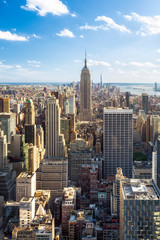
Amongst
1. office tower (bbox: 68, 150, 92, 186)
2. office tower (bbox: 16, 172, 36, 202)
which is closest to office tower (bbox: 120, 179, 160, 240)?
office tower (bbox: 16, 172, 36, 202)

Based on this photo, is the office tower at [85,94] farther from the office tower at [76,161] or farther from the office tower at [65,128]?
the office tower at [76,161]

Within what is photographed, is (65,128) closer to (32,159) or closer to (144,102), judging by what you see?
(32,159)

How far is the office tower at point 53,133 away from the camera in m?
20.9

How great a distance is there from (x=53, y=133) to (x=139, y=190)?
13414 millimetres

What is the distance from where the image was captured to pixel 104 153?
20.9 meters

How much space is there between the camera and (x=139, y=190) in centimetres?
809

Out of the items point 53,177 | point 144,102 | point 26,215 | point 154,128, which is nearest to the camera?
point 26,215

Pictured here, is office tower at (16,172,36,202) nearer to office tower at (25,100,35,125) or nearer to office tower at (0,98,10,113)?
office tower at (25,100,35,125)

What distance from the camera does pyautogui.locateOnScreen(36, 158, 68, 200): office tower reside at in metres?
16.5

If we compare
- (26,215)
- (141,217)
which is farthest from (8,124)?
(141,217)

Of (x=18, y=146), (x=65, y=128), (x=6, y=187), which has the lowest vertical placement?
(x=6, y=187)

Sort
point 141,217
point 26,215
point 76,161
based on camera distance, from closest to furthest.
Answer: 1. point 141,217
2. point 26,215
3. point 76,161

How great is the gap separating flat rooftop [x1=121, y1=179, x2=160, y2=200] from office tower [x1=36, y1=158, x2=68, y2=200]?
8098 millimetres

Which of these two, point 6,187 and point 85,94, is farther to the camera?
point 85,94
